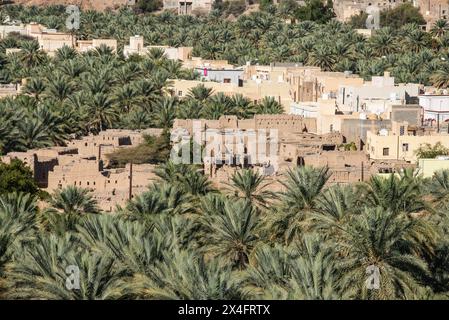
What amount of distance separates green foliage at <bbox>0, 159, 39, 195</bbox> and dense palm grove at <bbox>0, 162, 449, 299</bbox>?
415 cm

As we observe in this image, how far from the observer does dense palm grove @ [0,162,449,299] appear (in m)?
25.1

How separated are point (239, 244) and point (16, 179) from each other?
11.8 meters

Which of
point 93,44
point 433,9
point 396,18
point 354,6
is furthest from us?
point 354,6

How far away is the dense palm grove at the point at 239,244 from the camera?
25125 millimetres

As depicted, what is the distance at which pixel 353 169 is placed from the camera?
42.2m

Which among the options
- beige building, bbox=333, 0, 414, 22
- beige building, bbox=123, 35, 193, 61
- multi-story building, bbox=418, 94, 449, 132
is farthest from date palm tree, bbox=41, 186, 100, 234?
beige building, bbox=333, 0, 414, 22

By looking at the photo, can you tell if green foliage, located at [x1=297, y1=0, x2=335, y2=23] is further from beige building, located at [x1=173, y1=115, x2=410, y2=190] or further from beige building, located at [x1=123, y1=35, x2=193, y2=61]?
beige building, located at [x1=173, y1=115, x2=410, y2=190]

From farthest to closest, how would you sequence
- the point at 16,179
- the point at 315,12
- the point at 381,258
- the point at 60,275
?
the point at 315,12 → the point at 16,179 → the point at 381,258 → the point at 60,275

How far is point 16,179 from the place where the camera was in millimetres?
40438
